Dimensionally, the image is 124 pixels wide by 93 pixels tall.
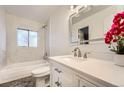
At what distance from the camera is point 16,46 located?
278 cm

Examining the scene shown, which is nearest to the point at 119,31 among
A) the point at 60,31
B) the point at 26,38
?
the point at 60,31

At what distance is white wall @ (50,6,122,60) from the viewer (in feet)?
3.64

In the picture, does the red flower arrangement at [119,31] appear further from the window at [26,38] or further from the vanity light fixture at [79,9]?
the window at [26,38]

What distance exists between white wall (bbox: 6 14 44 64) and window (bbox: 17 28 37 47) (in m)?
0.13

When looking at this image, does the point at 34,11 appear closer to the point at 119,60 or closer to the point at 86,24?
the point at 86,24

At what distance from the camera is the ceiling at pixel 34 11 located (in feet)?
7.38

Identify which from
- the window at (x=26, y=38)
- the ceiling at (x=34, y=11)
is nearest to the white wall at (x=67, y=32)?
the ceiling at (x=34, y=11)

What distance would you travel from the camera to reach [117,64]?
793mm

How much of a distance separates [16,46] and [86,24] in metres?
2.24

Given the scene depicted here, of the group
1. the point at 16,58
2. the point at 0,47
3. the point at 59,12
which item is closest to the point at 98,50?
the point at 59,12

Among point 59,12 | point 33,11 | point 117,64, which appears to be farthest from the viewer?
point 33,11

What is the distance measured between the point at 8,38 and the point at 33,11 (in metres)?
1.07

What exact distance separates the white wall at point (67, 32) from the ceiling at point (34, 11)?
0.17m

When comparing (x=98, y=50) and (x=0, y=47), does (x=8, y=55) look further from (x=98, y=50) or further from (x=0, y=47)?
(x=98, y=50)
